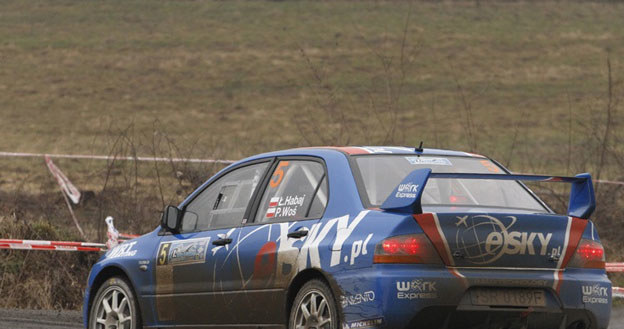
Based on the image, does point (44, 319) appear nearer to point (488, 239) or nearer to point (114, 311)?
point (114, 311)

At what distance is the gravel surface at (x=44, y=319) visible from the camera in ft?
35.7

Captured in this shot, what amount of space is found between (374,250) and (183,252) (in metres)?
2.14

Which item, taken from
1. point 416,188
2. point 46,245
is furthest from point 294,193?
point 46,245

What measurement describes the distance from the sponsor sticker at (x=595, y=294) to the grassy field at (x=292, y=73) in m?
24.6

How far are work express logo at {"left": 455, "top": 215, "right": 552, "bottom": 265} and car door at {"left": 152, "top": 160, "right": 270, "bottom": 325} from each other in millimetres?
1799

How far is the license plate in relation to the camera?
261 inches

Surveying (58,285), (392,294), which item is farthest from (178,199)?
(392,294)

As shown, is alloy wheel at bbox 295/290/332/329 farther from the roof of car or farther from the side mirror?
the side mirror

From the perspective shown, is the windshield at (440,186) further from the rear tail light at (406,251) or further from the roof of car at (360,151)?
the rear tail light at (406,251)

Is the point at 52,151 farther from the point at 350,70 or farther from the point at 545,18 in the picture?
the point at 545,18

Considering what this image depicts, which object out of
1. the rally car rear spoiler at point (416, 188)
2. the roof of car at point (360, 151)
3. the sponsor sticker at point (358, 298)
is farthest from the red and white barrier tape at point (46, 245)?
the rally car rear spoiler at point (416, 188)

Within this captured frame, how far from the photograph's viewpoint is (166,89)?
50125 millimetres

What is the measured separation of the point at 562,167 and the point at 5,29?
110 feet

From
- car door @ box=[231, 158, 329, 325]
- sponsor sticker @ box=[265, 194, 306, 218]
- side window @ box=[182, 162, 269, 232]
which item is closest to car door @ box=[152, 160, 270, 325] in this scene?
side window @ box=[182, 162, 269, 232]
